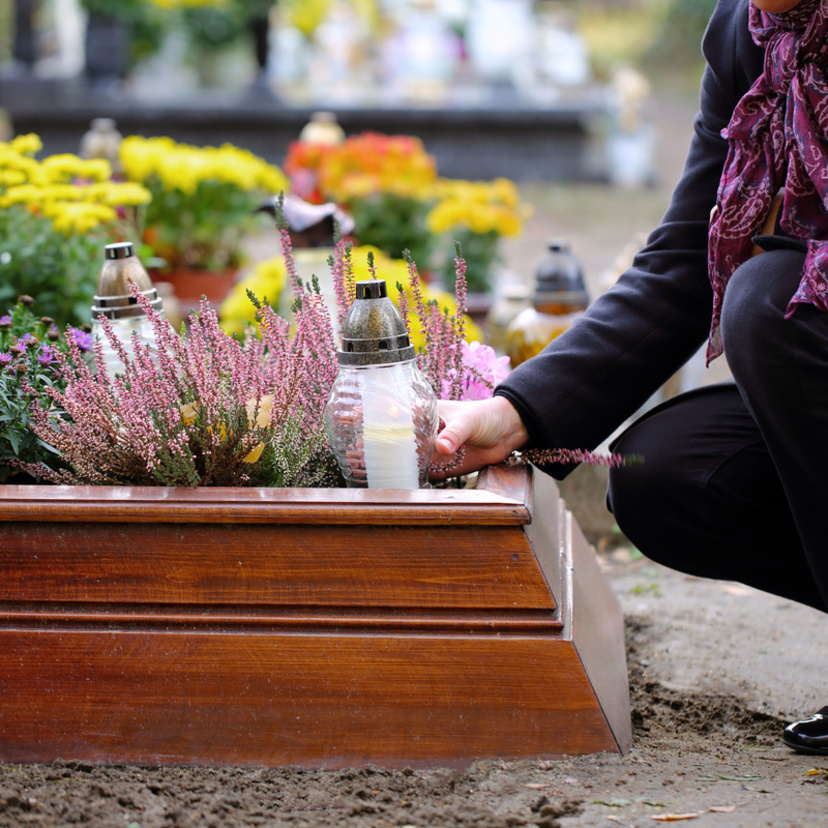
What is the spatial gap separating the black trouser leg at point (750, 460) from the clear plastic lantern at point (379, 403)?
44 centimetres

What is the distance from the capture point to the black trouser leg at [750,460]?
154cm

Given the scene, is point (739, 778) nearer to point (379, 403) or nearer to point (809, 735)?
point (809, 735)

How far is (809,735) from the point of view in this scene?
1.68 meters

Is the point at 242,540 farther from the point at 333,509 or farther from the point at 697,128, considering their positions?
the point at 697,128

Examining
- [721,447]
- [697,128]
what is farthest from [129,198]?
[721,447]

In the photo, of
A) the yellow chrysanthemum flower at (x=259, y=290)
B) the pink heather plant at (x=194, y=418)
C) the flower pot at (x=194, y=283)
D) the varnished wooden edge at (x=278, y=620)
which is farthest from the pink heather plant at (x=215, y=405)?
the flower pot at (x=194, y=283)

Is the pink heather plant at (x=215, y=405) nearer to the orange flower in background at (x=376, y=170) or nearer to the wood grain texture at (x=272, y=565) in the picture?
the wood grain texture at (x=272, y=565)

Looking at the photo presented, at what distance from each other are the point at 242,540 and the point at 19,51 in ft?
39.6

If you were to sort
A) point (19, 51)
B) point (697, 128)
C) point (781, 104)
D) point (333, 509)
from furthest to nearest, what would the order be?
point (19, 51)
point (697, 128)
point (781, 104)
point (333, 509)

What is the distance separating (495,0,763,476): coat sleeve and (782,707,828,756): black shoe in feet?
1.94

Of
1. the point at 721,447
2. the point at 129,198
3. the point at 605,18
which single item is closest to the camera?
the point at 721,447

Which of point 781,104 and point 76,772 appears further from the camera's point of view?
point 781,104

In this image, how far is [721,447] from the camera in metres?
1.80

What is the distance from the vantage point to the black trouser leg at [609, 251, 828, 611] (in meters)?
1.54
